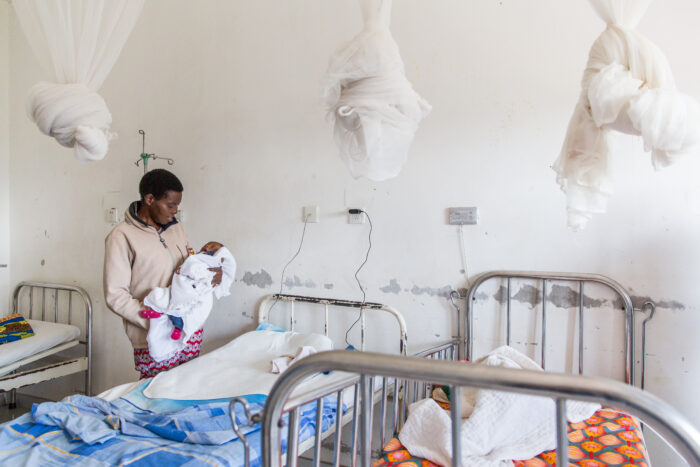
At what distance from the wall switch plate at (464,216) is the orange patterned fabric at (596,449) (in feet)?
3.39

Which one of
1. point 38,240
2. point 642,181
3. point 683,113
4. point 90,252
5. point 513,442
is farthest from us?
point 38,240

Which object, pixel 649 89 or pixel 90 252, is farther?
pixel 90 252

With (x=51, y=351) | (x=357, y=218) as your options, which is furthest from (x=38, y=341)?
(x=357, y=218)

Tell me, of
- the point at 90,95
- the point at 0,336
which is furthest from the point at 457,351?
the point at 0,336

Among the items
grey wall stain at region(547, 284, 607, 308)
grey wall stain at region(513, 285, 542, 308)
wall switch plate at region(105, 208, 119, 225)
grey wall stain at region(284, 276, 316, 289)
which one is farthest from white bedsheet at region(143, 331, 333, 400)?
wall switch plate at region(105, 208, 119, 225)

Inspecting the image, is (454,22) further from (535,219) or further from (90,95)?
(90,95)

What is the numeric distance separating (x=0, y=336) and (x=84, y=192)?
1.24 m

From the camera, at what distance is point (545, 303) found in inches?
84.2

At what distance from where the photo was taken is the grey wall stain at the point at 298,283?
275 centimetres

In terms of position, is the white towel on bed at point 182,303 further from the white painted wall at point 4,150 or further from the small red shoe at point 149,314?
the white painted wall at point 4,150

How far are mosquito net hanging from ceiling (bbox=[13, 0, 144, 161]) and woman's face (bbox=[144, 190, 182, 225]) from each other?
15.1 inches

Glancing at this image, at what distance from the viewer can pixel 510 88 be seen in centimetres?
221

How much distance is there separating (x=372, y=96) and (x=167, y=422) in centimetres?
145

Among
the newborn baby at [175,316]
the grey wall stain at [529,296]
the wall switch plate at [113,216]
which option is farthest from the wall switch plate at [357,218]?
the wall switch plate at [113,216]
